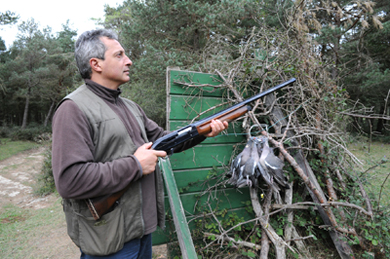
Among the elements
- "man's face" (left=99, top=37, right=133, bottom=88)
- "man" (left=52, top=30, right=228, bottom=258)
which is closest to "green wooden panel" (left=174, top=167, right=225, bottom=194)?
"man" (left=52, top=30, right=228, bottom=258)

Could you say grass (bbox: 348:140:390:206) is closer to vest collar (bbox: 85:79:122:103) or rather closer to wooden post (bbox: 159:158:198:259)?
wooden post (bbox: 159:158:198:259)

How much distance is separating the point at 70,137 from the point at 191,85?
167cm

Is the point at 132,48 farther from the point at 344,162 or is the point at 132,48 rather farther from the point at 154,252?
the point at 344,162

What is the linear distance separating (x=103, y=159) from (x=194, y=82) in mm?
1601

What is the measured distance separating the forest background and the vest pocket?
85.5 inches

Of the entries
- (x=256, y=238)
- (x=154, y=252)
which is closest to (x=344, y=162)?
(x=256, y=238)

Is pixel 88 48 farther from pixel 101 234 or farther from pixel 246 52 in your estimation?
pixel 246 52

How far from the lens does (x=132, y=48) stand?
9.74 m

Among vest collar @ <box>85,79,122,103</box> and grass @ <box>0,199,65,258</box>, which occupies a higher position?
vest collar @ <box>85,79,122,103</box>

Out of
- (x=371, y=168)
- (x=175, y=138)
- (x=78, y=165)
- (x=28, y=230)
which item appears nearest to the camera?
(x=78, y=165)

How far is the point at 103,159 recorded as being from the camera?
4.99 ft

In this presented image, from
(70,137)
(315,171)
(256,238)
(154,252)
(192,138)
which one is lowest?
(154,252)

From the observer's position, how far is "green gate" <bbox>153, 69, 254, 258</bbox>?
2750 millimetres

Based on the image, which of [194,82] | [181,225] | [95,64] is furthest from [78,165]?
[194,82]
